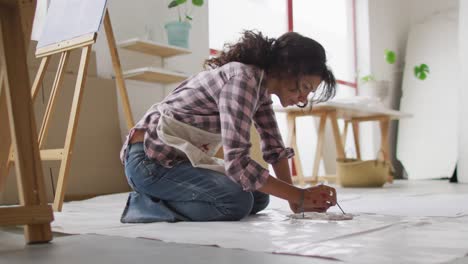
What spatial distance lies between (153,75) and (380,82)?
2544 millimetres

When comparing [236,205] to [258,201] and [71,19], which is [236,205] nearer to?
[258,201]

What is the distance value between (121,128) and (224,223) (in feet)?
6.46

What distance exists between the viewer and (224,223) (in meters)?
1.55

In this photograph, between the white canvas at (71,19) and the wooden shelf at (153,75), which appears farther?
the wooden shelf at (153,75)

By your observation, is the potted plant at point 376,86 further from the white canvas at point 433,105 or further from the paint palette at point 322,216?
the paint palette at point 322,216

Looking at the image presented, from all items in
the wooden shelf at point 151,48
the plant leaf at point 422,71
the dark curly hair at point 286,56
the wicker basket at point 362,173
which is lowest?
the wicker basket at point 362,173

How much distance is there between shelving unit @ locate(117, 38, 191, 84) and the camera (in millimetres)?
3239

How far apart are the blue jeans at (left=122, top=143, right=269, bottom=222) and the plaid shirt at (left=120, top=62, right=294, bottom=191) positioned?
1.7 inches

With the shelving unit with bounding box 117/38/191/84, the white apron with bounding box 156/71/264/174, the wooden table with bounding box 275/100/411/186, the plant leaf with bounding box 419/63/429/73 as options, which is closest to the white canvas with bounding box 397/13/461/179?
the plant leaf with bounding box 419/63/429/73

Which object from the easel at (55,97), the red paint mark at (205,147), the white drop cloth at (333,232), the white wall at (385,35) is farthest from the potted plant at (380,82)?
the red paint mark at (205,147)

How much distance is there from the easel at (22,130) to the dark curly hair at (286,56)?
2.04 ft

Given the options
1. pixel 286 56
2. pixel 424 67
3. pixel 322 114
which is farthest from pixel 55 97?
pixel 424 67

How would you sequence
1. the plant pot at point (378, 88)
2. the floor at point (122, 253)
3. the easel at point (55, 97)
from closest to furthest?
the floor at point (122, 253)
the easel at point (55, 97)
the plant pot at point (378, 88)

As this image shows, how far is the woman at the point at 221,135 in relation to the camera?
1.41 meters
